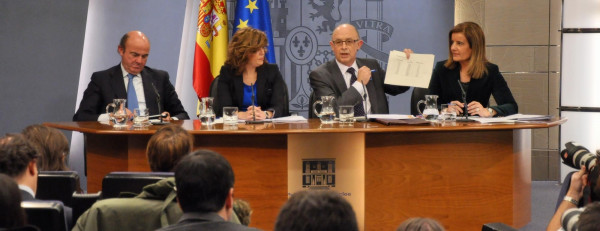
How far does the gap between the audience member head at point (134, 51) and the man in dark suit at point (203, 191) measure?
3.41 meters

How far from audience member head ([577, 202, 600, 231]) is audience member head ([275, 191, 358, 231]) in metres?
0.65

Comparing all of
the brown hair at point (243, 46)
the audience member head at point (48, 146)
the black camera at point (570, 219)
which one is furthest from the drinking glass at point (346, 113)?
the black camera at point (570, 219)

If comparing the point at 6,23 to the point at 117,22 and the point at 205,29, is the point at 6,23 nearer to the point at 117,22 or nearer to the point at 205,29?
the point at 117,22

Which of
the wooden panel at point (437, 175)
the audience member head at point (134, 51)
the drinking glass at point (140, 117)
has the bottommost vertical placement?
the wooden panel at point (437, 175)

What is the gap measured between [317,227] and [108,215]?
1352mm

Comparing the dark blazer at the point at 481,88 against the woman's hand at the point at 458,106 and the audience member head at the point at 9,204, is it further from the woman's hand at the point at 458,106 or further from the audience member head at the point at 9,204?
the audience member head at the point at 9,204

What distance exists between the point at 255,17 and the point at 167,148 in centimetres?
411

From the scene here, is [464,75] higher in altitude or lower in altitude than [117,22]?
lower

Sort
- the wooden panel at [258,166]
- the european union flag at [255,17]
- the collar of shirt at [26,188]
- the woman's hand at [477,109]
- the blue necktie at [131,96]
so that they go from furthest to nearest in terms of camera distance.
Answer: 1. the european union flag at [255,17]
2. the blue necktie at [131,96]
3. the woman's hand at [477,109]
4. the wooden panel at [258,166]
5. the collar of shirt at [26,188]

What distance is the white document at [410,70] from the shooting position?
5348 mm

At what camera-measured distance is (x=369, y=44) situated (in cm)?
766

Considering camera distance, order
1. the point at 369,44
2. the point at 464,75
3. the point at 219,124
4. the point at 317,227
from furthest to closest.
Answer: the point at 369,44
the point at 464,75
the point at 219,124
the point at 317,227

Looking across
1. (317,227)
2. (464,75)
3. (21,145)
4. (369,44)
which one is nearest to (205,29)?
(369,44)

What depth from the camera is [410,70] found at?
5379mm
